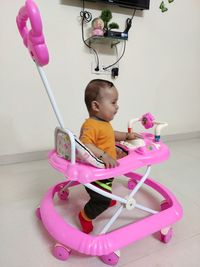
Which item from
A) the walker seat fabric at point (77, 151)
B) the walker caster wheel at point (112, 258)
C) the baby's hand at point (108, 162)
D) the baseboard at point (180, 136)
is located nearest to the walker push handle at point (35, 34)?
the walker seat fabric at point (77, 151)

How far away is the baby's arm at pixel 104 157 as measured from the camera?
76 centimetres

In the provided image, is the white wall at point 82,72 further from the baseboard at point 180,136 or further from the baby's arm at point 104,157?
the baby's arm at point 104,157

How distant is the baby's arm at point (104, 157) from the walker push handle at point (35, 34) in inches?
12.9

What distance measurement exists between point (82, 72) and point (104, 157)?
39.7 inches

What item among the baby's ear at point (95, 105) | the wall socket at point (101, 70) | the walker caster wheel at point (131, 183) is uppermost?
the wall socket at point (101, 70)

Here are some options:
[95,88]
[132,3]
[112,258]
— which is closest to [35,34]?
[95,88]

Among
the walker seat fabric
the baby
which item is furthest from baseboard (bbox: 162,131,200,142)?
the walker seat fabric

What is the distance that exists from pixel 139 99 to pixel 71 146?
4.29 feet

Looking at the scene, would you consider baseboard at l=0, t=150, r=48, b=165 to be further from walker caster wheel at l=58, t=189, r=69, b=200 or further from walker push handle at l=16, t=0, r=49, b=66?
walker push handle at l=16, t=0, r=49, b=66

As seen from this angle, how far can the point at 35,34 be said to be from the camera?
0.57 metres

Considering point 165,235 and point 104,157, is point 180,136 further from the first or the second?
point 104,157

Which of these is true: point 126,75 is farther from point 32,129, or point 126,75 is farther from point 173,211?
point 173,211

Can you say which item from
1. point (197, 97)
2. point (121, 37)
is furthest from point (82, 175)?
point (197, 97)

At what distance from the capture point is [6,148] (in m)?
1.54
